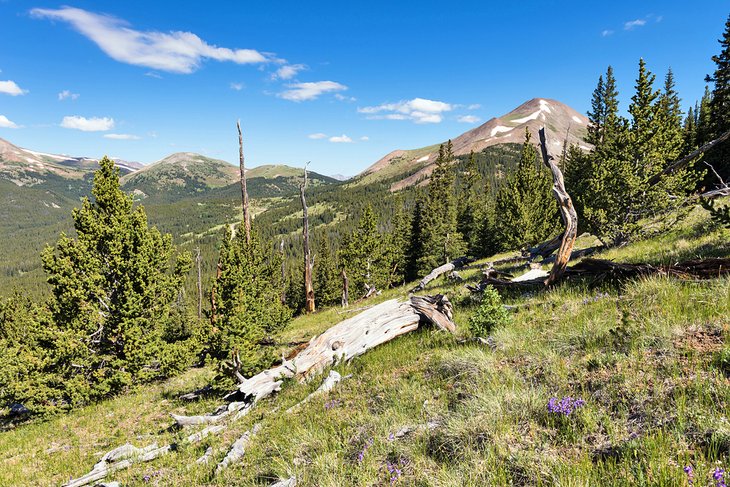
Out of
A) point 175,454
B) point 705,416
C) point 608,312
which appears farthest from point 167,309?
point 705,416

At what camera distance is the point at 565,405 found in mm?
3496

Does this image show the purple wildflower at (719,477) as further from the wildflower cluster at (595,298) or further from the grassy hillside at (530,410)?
the wildflower cluster at (595,298)

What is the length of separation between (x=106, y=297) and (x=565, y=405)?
64.5 ft

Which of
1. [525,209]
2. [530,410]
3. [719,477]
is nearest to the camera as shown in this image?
[719,477]

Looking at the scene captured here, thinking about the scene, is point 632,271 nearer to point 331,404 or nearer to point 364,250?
point 331,404

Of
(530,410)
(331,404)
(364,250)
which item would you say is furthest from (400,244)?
(530,410)

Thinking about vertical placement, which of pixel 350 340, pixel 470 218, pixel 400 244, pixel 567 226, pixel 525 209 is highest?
pixel 525 209

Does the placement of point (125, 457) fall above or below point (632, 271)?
below

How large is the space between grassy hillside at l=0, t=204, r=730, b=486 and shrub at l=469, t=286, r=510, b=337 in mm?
334

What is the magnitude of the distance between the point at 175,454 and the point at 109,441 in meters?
6.43

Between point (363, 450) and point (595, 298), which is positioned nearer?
point (363, 450)

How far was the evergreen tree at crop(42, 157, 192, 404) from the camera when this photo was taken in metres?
15.3

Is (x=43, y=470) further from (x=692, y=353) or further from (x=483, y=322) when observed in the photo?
(x=692, y=353)

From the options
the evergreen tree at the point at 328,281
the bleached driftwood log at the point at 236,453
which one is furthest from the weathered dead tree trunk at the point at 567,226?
the evergreen tree at the point at 328,281
